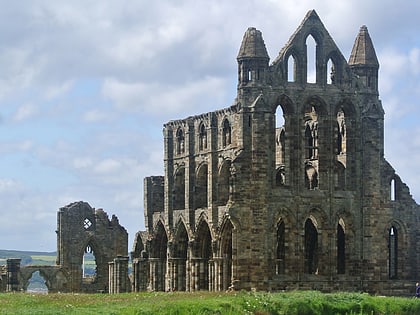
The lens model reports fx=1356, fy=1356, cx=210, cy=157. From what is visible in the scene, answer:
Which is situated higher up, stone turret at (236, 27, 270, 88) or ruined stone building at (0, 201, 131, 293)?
stone turret at (236, 27, 270, 88)

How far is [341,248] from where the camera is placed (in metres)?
70.8

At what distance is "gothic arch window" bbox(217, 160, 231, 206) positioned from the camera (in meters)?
70.3

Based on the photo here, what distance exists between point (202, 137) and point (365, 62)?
392 inches

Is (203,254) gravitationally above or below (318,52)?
below

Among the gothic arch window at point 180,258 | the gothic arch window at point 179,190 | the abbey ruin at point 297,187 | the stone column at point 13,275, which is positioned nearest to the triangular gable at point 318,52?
the abbey ruin at point 297,187

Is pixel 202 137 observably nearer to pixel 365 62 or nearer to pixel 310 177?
pixel 310 177

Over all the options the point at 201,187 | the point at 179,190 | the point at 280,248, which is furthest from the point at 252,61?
the point at 179,190

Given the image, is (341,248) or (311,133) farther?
(311,133)

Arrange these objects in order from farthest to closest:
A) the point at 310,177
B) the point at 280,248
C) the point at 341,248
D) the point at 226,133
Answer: the point at 310,177 < the point at 226,133 < the point at 341,248 < the point at 280,248

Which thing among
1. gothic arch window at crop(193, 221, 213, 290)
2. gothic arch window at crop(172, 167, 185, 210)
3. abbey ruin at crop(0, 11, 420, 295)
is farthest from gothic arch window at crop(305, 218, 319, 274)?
gothic arch window at crop(172, 167, 185, 210)

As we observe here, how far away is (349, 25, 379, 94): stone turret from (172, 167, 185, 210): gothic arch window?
39.6ft

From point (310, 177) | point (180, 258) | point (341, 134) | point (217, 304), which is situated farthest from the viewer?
point (180, 258)

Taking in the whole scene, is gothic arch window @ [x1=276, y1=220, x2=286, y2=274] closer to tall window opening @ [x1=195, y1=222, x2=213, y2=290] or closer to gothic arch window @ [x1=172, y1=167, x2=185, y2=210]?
tall window opening @ [x1=195, y1=222, x2=213, y2=290]

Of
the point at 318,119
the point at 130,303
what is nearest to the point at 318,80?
the point at 318,119
